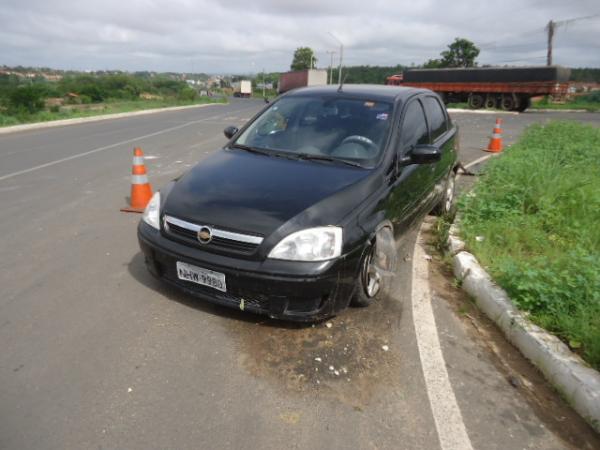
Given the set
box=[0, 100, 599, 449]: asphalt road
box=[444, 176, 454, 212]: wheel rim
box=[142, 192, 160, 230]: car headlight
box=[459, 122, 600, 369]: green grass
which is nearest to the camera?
box=[0, 100, 599, 449]: asphalt road

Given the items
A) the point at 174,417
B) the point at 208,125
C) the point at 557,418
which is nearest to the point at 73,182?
the point at 174,417

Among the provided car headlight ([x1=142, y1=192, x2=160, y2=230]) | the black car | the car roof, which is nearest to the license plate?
the black car

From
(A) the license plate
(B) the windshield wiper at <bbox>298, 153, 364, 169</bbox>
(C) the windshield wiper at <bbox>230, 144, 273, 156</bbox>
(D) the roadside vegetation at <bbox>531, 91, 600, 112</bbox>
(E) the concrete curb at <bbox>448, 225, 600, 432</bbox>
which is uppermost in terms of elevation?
(D) the roadside vegetation at <bbox>531, 91, 600, 112</bbox>

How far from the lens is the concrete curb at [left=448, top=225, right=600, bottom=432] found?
2.44m

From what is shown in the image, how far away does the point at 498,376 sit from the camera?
9.04 feet

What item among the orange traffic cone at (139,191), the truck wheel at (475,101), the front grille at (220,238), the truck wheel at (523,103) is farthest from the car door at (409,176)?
the truck wheel at (475,101)

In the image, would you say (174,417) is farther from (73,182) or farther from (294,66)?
(294,66)

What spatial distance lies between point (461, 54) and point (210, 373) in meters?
73.4

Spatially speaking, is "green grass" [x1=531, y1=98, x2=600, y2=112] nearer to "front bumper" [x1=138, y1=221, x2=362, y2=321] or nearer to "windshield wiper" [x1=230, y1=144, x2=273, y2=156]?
"windshield wiper" [x1=230, y1=144, x2=273, y2=156]

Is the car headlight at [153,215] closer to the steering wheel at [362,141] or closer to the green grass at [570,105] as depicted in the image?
the steering wheel at [362,141]

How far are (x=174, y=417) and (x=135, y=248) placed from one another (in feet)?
8.24

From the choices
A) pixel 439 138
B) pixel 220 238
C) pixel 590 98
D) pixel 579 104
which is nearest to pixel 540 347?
pixel 220 238

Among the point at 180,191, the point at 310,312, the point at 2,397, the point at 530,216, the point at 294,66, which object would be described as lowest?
the point at 2,397

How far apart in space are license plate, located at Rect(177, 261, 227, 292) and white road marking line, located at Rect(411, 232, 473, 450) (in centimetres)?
140
